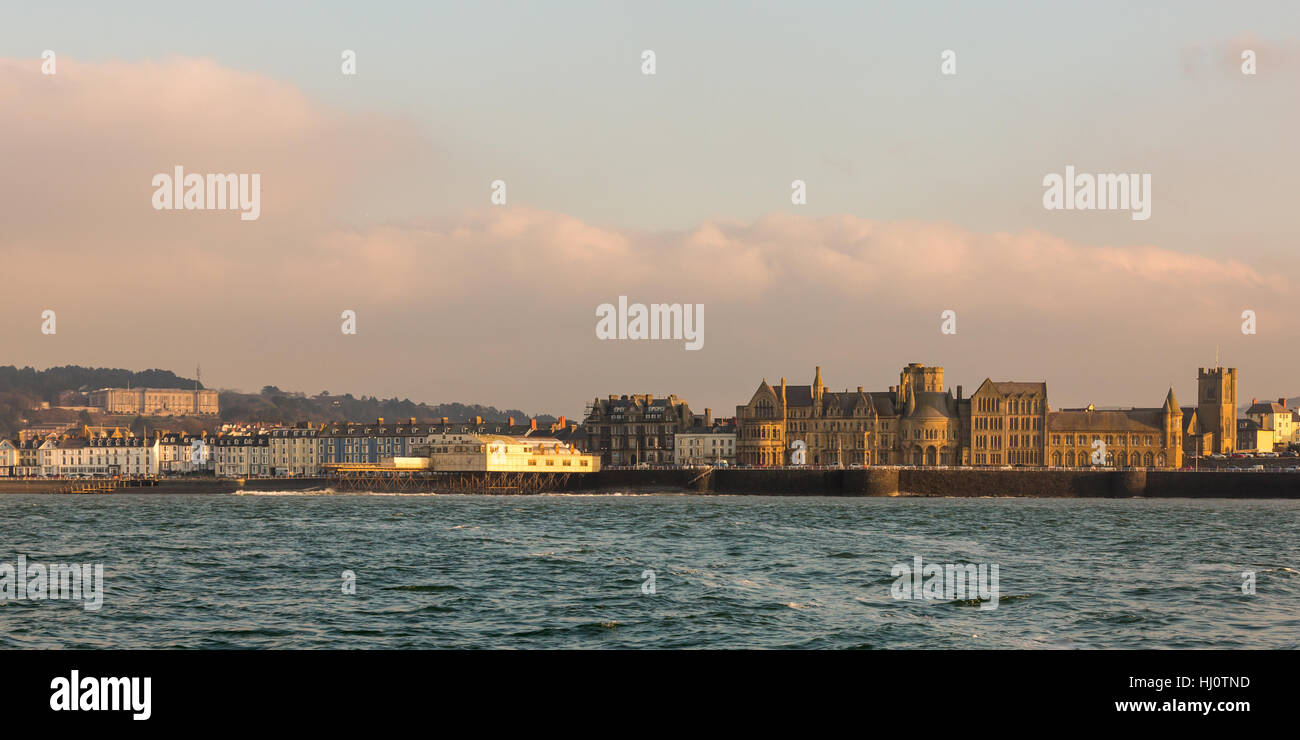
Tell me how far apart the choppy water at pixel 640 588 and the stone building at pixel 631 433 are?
374 ft

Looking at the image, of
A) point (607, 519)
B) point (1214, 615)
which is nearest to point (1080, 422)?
point (607, 519)

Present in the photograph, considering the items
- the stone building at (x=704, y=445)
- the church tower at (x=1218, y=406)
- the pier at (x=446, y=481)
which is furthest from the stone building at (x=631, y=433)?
the church tower at (x=1218, y=406)

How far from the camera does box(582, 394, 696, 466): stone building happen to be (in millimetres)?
184250

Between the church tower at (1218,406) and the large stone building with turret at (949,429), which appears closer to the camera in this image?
the large stone building with turret at (949,429)

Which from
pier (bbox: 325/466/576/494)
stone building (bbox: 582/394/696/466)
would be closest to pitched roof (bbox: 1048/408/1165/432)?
stone building (bbox: 582/394/696/466)

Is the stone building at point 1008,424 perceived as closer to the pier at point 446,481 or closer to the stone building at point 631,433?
the stone building at point 631,433

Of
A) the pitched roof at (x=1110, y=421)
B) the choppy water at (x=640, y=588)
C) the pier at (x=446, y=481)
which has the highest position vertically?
the pitched roof at (x=1110, y=421)

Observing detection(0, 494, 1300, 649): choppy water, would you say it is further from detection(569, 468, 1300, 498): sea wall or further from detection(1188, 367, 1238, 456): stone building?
detection(1188, 367, 1238, 456): stone building

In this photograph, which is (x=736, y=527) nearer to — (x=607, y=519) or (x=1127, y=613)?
(x=607, y=519)

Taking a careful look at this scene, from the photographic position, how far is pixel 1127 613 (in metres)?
28.7

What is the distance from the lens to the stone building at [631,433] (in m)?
184

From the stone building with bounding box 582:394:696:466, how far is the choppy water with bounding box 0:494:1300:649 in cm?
11404

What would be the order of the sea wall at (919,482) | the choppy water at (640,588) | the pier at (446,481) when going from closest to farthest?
the choppy water at (640,588) → the sea wall at (919,482) → the pier at (446,481)
